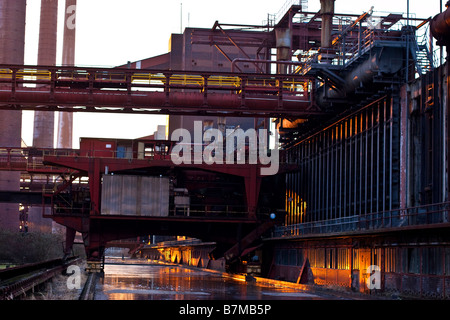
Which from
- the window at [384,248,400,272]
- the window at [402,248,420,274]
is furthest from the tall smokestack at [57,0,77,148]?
the window at [402,248,420,274]

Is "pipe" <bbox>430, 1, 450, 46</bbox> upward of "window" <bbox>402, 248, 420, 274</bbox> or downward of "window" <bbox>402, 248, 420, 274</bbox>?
upward

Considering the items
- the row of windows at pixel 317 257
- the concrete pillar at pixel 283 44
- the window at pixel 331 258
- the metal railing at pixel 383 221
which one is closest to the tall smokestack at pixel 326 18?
the concrete pillar at pixel 283 44

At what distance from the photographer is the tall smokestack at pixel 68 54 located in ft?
402

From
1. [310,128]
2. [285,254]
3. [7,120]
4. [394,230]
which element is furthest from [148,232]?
[7,120]

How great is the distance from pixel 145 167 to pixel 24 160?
1997 cm

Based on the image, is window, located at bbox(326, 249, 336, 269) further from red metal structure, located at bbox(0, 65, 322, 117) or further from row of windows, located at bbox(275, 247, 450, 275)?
red metal structure, located at bbox(0, 65, 322, 117)

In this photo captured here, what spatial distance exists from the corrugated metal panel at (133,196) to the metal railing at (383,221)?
336 inches

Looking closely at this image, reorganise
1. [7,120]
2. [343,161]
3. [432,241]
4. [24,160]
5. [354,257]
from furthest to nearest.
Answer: [7,120], [24,160], [343,161], [354,257], [432,241]

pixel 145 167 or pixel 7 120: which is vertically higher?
pixel 7 120

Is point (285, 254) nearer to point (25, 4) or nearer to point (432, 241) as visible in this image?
point (432, 241)

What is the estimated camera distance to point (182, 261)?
291 feet

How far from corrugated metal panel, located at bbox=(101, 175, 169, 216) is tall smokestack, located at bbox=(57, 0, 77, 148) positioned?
256 feet

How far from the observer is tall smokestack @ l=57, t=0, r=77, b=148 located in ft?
402

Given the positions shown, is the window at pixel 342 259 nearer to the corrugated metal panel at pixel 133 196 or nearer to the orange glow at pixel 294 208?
the corrugated metal panel at pixel 133 196
